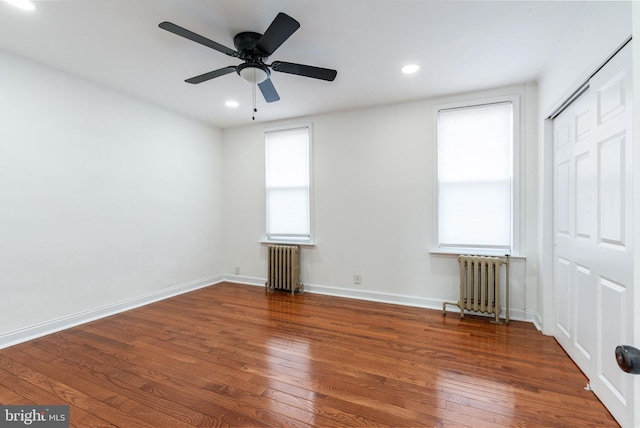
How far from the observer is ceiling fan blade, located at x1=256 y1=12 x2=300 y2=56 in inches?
71.1

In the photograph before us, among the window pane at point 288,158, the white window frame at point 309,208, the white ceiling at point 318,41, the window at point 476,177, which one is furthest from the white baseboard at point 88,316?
the window at point 476,177

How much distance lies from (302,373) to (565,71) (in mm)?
→ 3272

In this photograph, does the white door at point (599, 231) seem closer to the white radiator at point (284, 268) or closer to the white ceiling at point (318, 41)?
the white ceiling at point (318, 41)

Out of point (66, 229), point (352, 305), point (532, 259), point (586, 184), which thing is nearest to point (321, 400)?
point (352, 305)

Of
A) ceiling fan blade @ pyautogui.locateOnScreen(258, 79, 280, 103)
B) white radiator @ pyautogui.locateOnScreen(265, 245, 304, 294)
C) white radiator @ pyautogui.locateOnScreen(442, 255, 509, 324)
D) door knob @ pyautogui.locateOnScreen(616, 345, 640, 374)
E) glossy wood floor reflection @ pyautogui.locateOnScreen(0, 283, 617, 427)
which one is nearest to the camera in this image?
door knob @ pyautogui.locateOnScreen(616, 345, 640, 374)

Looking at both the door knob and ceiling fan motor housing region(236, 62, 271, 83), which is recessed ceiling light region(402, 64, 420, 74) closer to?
ceiling fan motor housing region(236, 62, 271, 83)

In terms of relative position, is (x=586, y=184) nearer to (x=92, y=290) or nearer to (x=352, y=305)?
(x=352, y=305)

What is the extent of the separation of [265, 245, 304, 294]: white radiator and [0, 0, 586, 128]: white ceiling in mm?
2244

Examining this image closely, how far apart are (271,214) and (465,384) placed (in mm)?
3514

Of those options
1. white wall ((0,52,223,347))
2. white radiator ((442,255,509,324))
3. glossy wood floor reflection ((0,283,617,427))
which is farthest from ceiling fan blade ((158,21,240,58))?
white radiator ((442,255,509,324))

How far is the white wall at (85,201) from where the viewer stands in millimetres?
2705

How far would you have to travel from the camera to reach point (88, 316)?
325cm

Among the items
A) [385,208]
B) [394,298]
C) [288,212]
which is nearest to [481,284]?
[394,298]

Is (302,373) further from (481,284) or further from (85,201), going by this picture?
(85,201)
